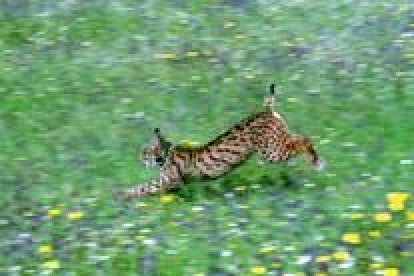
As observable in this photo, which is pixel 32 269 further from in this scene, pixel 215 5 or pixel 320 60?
pixel 215 5

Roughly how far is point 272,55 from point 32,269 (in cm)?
597

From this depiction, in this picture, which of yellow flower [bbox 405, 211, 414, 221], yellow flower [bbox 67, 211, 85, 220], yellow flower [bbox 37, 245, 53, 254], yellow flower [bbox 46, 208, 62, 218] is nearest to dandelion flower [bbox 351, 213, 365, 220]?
yellow flower [bbox 405, 211, 414, 221]

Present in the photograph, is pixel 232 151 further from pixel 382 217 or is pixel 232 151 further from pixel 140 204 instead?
pixel 382 217

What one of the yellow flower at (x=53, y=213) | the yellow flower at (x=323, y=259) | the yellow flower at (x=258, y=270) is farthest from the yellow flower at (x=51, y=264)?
the yellow flower at (x=323, y=259)

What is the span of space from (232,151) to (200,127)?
1937 millimetres

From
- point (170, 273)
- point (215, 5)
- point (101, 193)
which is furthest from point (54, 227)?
point (215, 5)

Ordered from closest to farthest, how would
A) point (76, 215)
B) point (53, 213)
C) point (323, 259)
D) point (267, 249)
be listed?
point (323, 259) < point (267, 249) < point (76, 215) < point (53, 213)

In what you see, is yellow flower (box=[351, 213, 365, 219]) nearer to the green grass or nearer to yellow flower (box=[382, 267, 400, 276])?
Result: the green grass

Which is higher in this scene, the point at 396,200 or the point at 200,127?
the point at 200,127

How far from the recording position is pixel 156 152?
378 inches

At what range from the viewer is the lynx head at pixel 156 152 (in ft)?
31.1

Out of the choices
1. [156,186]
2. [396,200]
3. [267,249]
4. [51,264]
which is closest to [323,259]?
[267,249]

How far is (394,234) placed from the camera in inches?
317

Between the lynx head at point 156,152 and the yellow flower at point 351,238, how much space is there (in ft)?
7.24
